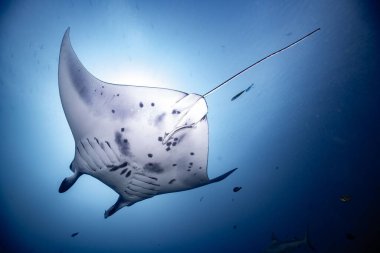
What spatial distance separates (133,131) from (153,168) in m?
0.53

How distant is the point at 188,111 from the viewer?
223 centimetres

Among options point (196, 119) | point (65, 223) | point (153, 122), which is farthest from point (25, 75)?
point (65, 223)

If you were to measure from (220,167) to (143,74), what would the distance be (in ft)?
13.5

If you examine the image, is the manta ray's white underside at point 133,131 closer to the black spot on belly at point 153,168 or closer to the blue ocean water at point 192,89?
the black spot on belly at point 153,168

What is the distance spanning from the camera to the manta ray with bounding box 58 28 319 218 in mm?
2234

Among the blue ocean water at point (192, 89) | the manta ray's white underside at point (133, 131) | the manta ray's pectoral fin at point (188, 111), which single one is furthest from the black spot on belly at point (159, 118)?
the blue ocean water at point (192, 89)

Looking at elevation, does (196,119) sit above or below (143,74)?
below

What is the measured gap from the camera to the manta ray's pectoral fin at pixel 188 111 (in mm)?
2156

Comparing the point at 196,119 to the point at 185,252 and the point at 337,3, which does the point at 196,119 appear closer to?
the point at 337,3

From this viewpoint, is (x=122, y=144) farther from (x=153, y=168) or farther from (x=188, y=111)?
(x=188, y=111)

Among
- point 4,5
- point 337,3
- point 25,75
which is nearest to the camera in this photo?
point 4,5

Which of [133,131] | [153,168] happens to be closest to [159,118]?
[133,131]

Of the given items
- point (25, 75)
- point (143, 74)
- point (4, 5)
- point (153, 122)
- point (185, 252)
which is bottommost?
point (185, 252)

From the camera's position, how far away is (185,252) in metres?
20.9
